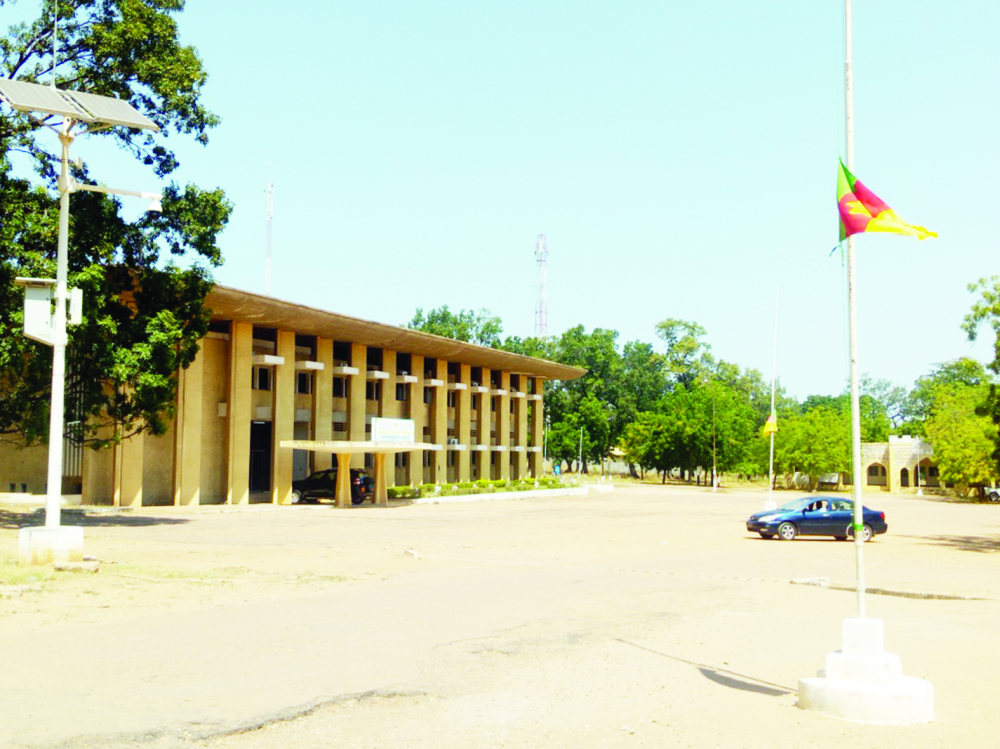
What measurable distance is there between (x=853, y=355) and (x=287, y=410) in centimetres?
4047

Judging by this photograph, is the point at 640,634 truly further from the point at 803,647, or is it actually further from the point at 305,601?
the point at 305,601

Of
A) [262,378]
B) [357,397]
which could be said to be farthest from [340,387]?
[262,378]

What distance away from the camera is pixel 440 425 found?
200ft

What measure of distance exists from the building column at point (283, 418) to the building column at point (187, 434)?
209 inches

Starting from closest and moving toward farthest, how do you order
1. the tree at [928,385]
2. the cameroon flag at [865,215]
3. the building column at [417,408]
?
the cameroon flag at [865,215] < the building column at [417,408] < the tree at [928,385]

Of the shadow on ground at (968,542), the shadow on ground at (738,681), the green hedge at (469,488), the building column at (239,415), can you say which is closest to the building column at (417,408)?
the green hedge at (469,488)

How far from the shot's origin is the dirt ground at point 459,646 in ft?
23.5

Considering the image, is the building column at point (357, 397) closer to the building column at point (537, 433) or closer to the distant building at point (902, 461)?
the building column at point (537, 433)

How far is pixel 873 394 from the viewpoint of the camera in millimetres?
162125

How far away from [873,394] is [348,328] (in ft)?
437

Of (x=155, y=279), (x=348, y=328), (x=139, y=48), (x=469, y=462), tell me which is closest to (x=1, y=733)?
(x=155, y=279)

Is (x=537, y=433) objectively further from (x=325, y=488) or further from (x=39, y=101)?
(x=39, y=101)

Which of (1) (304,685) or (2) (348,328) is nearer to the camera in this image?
(1) (304,685)

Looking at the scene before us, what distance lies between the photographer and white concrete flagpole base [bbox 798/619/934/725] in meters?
7.56
